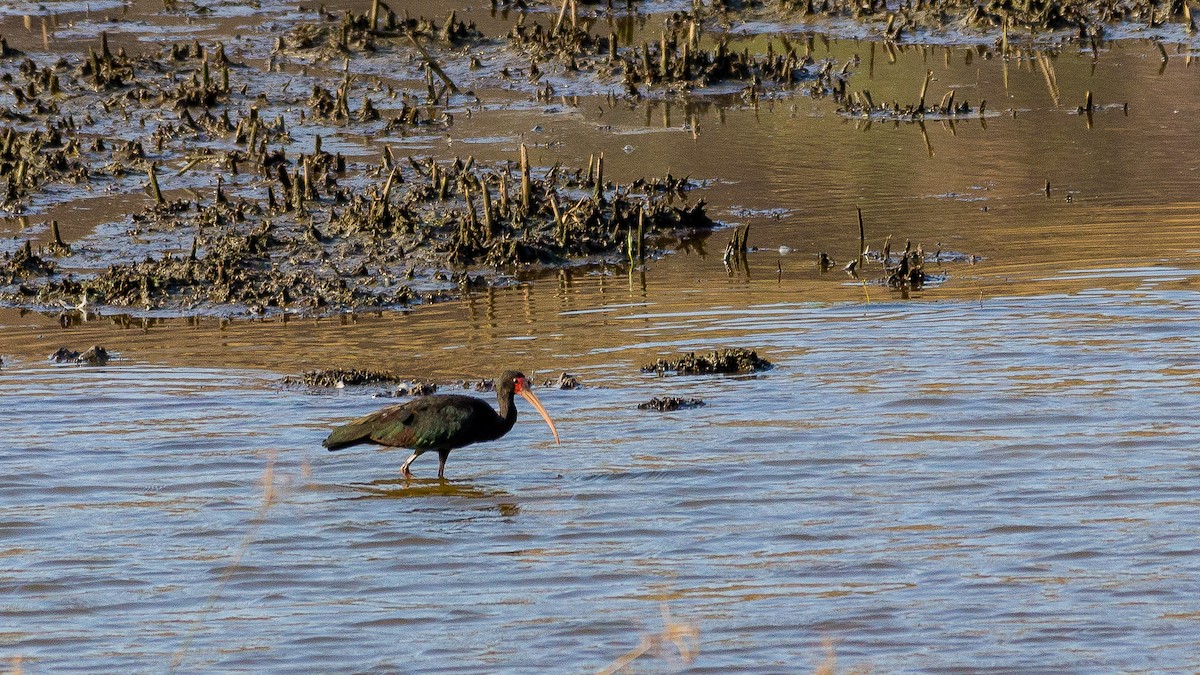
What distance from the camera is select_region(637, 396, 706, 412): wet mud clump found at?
1004 centimetres

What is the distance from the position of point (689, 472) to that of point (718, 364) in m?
1.99

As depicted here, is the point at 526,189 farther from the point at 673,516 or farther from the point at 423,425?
the point at 673,516

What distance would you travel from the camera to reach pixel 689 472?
889 centimetres

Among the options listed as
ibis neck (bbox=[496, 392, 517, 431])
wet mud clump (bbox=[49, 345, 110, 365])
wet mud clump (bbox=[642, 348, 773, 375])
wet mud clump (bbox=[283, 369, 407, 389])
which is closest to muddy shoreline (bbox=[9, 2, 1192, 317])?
wet mud clump (bbox=[49, 345, 110, 365])

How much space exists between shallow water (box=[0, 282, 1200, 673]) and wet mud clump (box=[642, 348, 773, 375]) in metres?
0.19

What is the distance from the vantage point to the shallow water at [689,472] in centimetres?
689

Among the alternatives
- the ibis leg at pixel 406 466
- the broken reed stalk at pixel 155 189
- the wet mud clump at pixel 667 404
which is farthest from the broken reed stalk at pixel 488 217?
the ibis leg at pixel 406 466

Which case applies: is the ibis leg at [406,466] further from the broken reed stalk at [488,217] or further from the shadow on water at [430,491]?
the broken reed stalk at [488,217]

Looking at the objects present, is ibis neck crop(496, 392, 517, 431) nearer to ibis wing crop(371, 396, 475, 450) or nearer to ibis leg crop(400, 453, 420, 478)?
ibis wing crop(371, 396, 475, 450)

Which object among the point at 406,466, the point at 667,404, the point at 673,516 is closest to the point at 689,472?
the point at 673,516

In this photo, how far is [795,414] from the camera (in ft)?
32.4

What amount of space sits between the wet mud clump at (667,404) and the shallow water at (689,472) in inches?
4.3

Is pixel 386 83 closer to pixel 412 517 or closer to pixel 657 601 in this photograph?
pixel 412 517

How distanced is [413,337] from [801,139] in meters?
7.94
